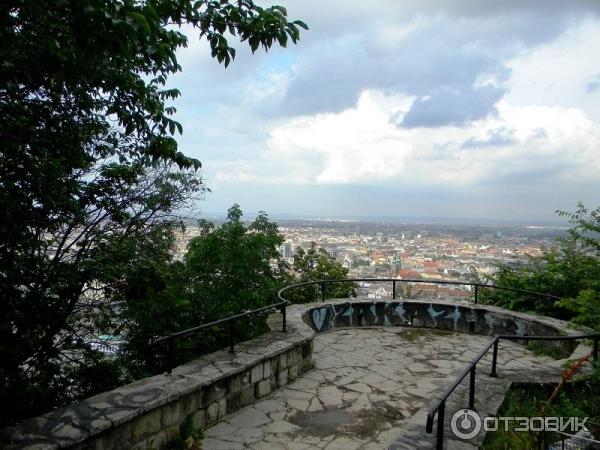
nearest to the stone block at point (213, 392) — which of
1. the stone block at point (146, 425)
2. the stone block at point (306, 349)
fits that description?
the stone block at point (146, 425)

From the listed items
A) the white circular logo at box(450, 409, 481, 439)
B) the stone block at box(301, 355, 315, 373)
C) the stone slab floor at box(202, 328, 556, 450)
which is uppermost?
the white circular logo at box(450, 409, 481, 439)

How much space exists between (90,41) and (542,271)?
10.8 metres

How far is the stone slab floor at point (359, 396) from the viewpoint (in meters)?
4.54

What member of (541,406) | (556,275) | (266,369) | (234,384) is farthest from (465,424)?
(556,275)

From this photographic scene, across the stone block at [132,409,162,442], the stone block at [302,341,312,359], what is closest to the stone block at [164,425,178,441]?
the stone block at [132,409,162,442]

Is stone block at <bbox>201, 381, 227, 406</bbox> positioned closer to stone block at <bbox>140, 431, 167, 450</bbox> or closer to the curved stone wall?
stone block at <bbox>140, 431, 167, 450</bbox>

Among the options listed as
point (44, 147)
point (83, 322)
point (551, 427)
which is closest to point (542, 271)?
point (551, 427)

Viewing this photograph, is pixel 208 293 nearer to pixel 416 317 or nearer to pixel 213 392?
pixel 213 392

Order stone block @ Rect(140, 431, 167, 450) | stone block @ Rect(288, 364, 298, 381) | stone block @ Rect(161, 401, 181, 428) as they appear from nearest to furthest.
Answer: stone block @ Rect(140, 431, 167, 450) → stone block @ Rect(161, 401, 181, 428) → stone block @ Rect(288, 364, 298, 381)

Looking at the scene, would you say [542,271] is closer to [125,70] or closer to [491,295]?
[491,295]

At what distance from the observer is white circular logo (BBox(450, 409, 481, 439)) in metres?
4.22

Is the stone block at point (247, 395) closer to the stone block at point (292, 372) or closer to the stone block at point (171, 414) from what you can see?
the stone block at point (292, 372)

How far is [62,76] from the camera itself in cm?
380

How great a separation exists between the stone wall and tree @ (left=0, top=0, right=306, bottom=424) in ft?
2.59
